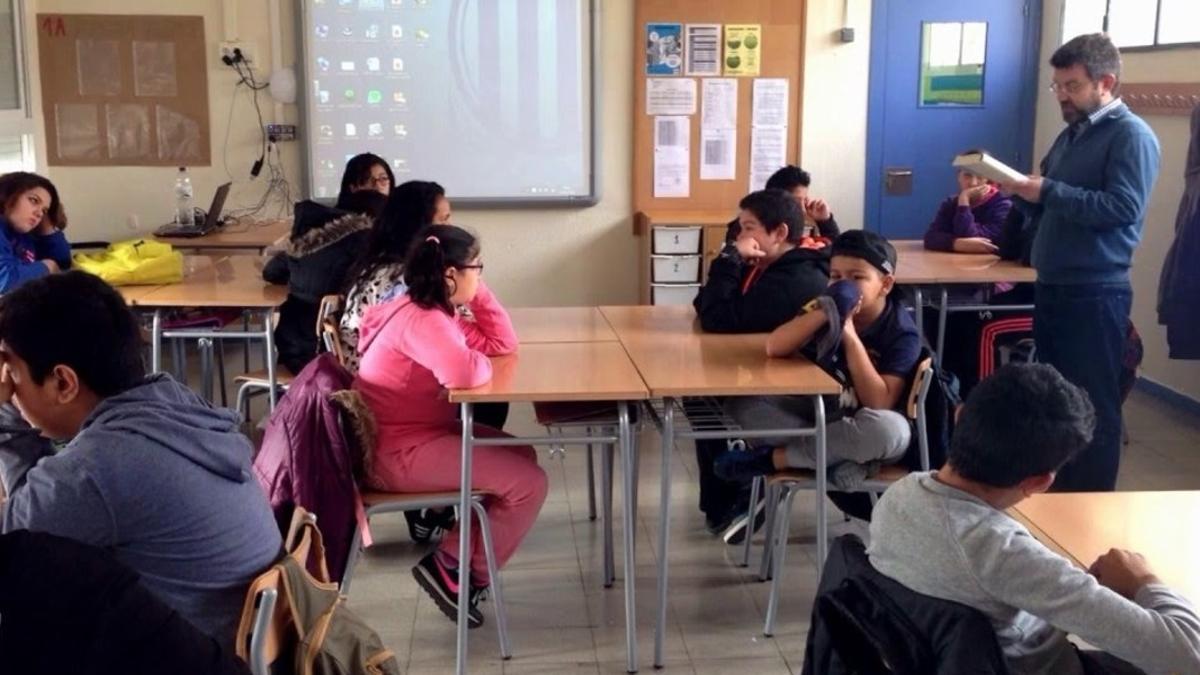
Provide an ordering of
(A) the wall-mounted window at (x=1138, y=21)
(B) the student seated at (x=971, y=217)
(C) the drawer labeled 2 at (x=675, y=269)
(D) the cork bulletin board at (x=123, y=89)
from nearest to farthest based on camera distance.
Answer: (B) the student seated at (x=971, y=217)
(A) the wall-mounted window at (x=1138, y=21)
(D) the cork bulletin board at (x=123, y=89)
(C) the drawer labeled 2 at (x=675, y=269)

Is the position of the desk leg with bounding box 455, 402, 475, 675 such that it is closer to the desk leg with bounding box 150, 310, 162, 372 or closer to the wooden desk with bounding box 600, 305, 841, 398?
the wooden desk with bounding box 600, 305, 841, 398

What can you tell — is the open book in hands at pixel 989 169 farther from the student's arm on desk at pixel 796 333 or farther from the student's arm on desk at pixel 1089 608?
the student's arm on desk at pixel 1089 608

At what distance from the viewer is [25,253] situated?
431cm

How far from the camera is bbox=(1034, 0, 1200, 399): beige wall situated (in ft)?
17.7

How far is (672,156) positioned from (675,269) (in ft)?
2.17

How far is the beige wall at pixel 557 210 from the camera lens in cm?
636

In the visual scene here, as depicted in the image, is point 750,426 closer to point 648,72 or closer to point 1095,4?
point 648,72

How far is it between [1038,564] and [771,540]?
6.47 ft

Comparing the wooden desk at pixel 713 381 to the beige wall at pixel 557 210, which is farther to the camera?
the beige wall at pixel 557 210

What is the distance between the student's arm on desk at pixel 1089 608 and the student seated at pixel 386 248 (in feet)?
7.09

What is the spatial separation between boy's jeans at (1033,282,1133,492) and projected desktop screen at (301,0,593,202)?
3.28m

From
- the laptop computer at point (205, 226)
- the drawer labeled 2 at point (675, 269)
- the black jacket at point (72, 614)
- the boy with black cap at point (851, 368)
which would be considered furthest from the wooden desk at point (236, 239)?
the black jacket at point (72, 614)

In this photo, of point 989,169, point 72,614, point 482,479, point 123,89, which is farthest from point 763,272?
point 123,89

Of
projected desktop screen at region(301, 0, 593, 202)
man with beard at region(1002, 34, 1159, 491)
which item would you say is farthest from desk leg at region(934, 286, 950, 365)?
projected desktop screen at region(301, 0, 593, 202)
